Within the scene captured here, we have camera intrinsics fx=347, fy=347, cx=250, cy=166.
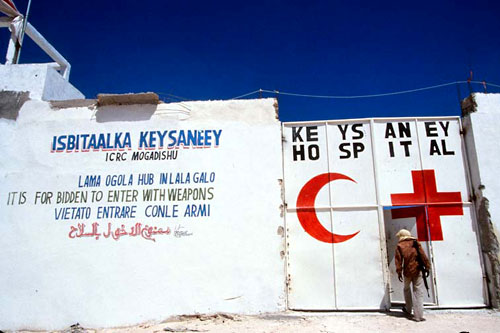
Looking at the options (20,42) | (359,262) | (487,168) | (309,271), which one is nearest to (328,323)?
(309,271)

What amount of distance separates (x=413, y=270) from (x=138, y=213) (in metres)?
4.81

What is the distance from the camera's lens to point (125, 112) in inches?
273

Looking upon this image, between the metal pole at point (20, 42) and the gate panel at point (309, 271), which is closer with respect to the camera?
the gate panel at point (309, 271)

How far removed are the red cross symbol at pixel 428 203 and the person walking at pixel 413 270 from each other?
69 centimetres

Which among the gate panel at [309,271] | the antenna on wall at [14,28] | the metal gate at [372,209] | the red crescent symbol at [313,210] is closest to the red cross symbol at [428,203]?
the metal gate at [372,209]

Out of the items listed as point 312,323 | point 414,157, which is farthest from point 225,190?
point 414,157

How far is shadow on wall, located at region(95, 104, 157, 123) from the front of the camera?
689 cm

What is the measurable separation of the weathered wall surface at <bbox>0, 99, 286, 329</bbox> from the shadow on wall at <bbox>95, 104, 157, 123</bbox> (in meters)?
0.02

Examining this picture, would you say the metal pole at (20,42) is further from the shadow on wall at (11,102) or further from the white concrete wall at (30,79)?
the shadow on wall at (11,102)

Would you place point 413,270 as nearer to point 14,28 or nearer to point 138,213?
point 138,213

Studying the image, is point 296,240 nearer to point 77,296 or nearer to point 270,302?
point 270,302

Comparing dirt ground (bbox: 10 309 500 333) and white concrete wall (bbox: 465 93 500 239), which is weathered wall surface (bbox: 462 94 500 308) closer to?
white concrete wall (bbox: 465 93 500 239)

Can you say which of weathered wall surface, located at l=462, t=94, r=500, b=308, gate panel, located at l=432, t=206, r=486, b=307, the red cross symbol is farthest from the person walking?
weathered wall surface, located at l=462, t=94, r=500, b=308

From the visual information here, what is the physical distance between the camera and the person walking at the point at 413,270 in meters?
5.58
